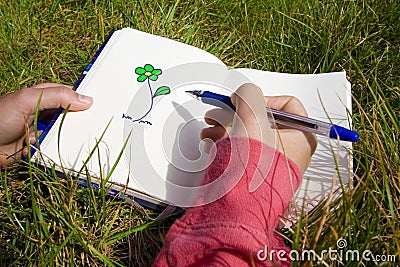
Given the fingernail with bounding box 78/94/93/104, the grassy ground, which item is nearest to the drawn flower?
the fingernail with bounding box 78/94/93/104

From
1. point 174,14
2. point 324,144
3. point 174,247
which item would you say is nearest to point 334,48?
point 324,144

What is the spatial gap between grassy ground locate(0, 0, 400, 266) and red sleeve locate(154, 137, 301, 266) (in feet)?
0.41

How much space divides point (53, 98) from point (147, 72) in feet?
0.76

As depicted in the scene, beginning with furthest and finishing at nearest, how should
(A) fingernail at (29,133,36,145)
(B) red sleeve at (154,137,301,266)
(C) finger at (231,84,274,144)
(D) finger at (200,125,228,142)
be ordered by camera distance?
(A) fingernail at (29,133,36,145) < (D) finger at (200,125,228,142) < (C) finger at (231,84,274,144) < (B) red sleeve at (154,137,301,266)

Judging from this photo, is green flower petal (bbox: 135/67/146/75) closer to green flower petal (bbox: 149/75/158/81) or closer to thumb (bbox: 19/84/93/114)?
green flower petal (bbox: 149/75/158/81)

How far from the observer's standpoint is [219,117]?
3.71ft

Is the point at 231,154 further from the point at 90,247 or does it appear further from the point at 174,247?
the point at 90,247

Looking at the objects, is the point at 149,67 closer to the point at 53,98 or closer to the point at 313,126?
the point at 53,98

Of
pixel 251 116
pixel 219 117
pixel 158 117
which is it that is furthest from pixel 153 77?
pixel 251 116

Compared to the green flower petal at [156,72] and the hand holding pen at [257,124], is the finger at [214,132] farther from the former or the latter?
the green flower petal at [156,72]

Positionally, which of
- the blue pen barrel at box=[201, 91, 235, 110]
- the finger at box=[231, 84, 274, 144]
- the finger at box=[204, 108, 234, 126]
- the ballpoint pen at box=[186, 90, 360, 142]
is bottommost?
the finger at box=[204, 108, 234, 126]

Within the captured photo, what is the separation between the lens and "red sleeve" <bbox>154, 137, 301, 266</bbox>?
82 centimetres

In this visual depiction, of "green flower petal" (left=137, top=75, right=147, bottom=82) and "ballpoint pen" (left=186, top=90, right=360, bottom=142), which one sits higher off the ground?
"ballpoint pen" (left=186, top=90, right=360, bottom=142)

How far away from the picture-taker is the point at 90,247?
3.29 ft
